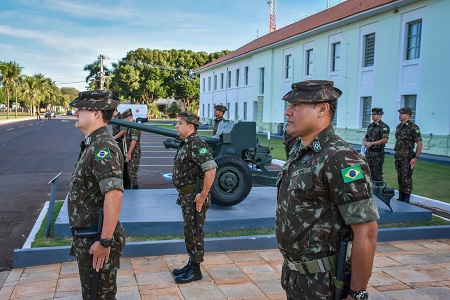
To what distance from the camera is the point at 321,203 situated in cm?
217

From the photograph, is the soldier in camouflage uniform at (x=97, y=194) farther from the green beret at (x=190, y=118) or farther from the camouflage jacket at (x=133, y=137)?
the camouflage jacket at (x=133, y=137)

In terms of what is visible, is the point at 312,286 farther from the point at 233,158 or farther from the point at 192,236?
the point at 233,158

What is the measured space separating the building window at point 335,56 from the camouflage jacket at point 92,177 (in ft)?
68.3

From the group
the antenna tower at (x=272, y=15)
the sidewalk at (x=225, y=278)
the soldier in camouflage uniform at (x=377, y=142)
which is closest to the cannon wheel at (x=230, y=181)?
the sidewalk at (x=225, y=278)

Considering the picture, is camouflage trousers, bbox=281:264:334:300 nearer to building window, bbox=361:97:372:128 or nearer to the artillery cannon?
the artillery cannon

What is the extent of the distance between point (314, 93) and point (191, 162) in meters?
2.26

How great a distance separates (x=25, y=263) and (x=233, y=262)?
229cm

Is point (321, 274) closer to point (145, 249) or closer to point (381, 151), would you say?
point (145, 249)

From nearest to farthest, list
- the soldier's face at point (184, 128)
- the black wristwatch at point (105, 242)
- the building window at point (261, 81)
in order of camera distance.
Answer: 1. the black wristwatch at point (105, 242)
2. the soldier's face at point (184, 128)
3. the building window at point (261, 81)

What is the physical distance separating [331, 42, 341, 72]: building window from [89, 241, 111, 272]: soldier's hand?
828 inches

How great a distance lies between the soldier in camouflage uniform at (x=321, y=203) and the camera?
6.70 feet

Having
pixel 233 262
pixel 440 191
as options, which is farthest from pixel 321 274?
pixel 440 191

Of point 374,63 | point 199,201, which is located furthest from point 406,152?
point 374,63

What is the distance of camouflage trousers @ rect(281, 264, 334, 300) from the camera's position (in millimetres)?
2199
